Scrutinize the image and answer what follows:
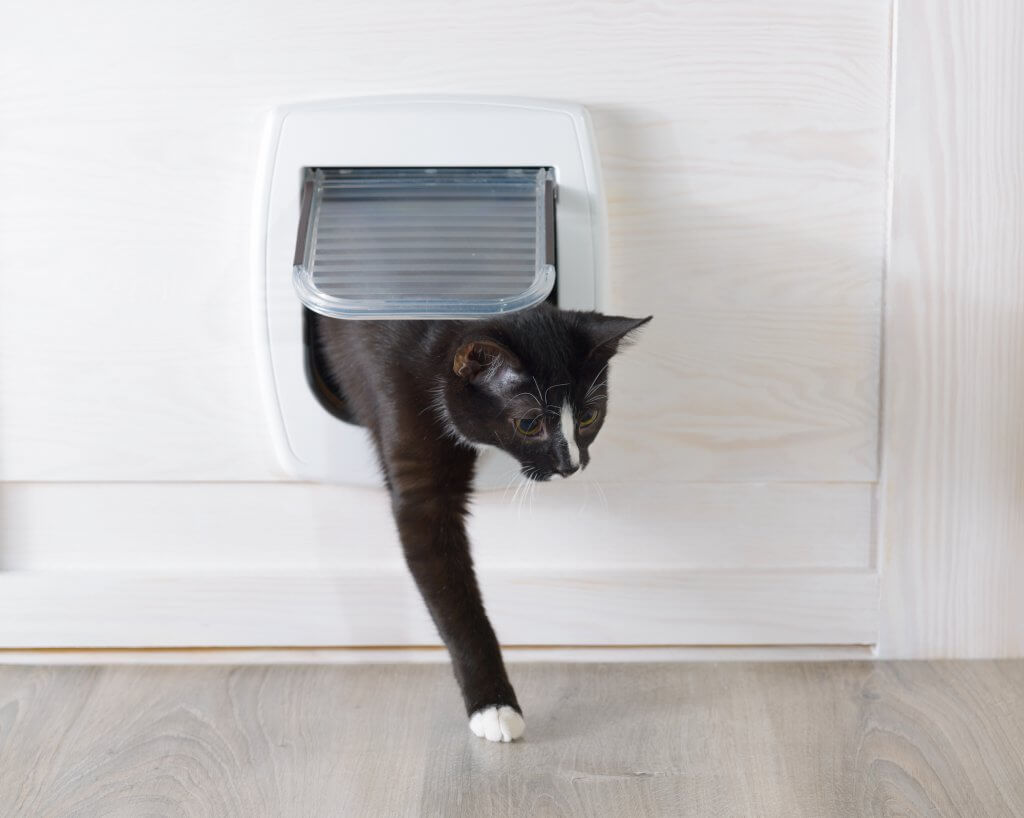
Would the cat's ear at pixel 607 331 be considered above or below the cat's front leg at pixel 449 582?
above

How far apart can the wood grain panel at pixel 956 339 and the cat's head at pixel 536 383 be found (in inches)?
14.5

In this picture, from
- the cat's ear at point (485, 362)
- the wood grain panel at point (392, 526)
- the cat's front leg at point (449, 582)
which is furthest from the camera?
the wood grain panel at point (392, 526)

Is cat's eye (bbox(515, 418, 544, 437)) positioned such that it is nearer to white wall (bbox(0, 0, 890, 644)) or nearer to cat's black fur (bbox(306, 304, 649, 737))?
cat's black fur (bbox(306, 304, 649, 737))

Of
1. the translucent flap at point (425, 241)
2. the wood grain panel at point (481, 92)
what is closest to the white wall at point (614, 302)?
the wood grain panel at point (481, 92)

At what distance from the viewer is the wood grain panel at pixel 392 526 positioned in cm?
115

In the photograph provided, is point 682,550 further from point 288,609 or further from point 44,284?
point 44,284

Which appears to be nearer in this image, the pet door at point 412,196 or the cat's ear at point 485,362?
the cat's ear at point 485,362

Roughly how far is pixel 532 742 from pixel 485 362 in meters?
0.37

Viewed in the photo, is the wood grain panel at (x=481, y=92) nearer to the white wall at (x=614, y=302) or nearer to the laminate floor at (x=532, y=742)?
the white wall at (x=614, y=302)

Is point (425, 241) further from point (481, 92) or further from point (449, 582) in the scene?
point (449, 582)

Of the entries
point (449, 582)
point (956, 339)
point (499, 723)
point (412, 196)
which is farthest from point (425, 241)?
point (956, 339)

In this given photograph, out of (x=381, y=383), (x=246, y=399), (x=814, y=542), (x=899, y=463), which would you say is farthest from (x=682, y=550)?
(x=246, y=399)

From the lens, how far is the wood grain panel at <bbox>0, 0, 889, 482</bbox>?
1.05 meters

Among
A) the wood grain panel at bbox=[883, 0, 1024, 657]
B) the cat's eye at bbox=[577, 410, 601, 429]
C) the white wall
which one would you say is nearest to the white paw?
the white wall
